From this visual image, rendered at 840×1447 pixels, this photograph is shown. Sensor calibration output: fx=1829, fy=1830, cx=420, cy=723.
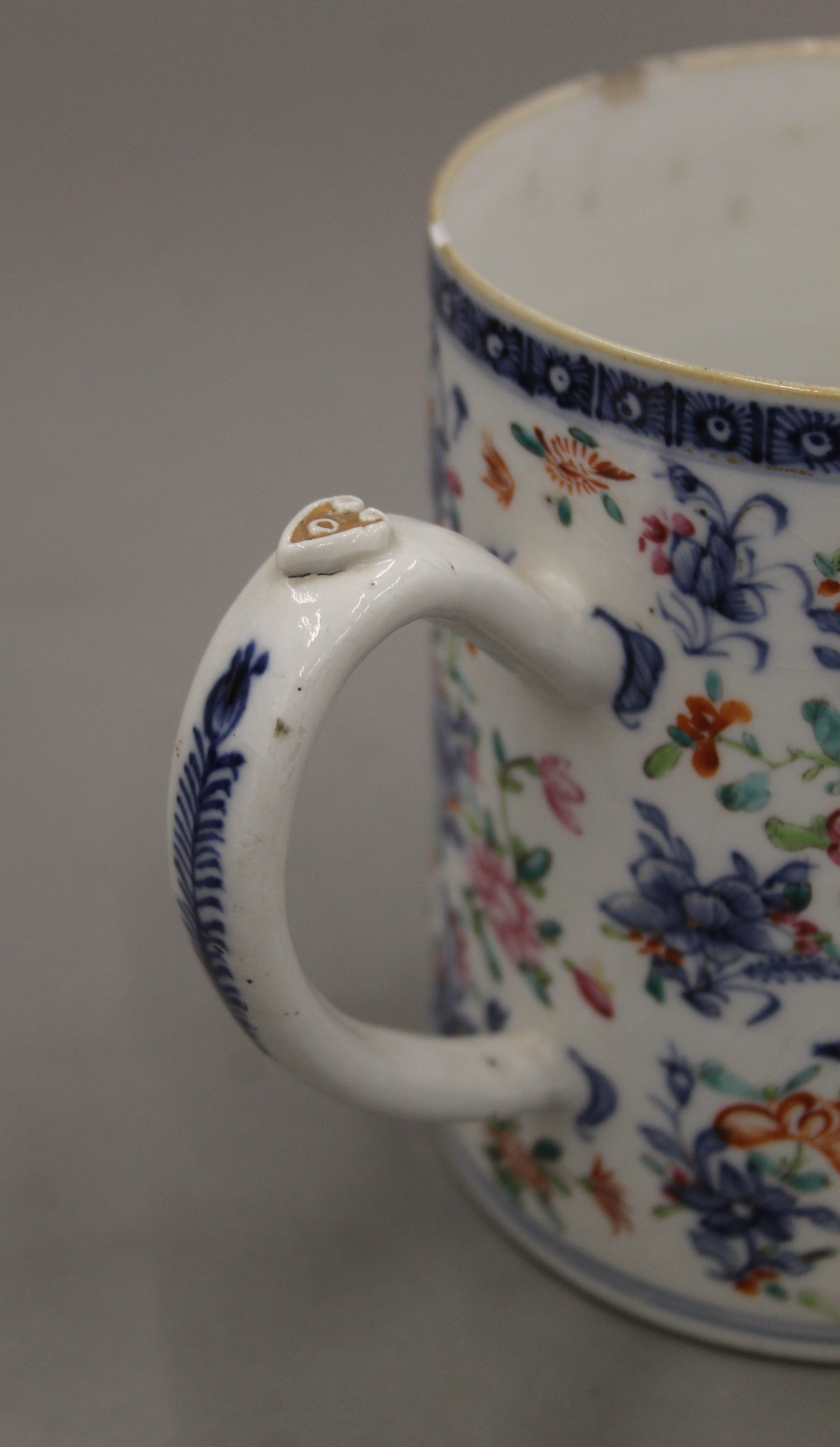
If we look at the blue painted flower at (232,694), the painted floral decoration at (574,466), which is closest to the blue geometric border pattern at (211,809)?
the blue painted flower at (232,694)

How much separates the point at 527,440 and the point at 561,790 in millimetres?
104

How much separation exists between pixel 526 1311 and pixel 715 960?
16 cm

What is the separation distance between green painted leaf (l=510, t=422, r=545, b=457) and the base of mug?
0.27 meters

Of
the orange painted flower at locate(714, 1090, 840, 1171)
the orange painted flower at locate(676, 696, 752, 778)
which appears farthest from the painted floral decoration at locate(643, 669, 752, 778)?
the orange painted flower at locate(714, 1090, 840, 1171)

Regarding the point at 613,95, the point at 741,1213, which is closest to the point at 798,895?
the point at 741,1213

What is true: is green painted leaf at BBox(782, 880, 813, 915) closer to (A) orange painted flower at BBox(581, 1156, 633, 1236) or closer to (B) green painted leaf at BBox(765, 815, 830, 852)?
(B) green painted leaf at BBox(765, 815, 830, 852)

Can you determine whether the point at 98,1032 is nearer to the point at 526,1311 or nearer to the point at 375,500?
the point at 526,1311

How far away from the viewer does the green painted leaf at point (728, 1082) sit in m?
0.54

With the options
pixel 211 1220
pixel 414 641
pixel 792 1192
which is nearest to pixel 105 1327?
pixel 211 1220

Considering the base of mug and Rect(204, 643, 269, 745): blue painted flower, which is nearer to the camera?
Rect(204, 643, 269, 745): blue painted flower

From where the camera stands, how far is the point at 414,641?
912 mm

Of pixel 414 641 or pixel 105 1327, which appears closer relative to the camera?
pixel 105 1327

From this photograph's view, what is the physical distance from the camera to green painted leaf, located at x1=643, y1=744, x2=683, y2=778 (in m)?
Answer: 0.50

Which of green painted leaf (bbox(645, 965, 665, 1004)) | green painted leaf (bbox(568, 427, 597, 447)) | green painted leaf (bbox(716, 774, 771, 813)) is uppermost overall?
green painted leaf (bbox(568, 427, 597, 447))
